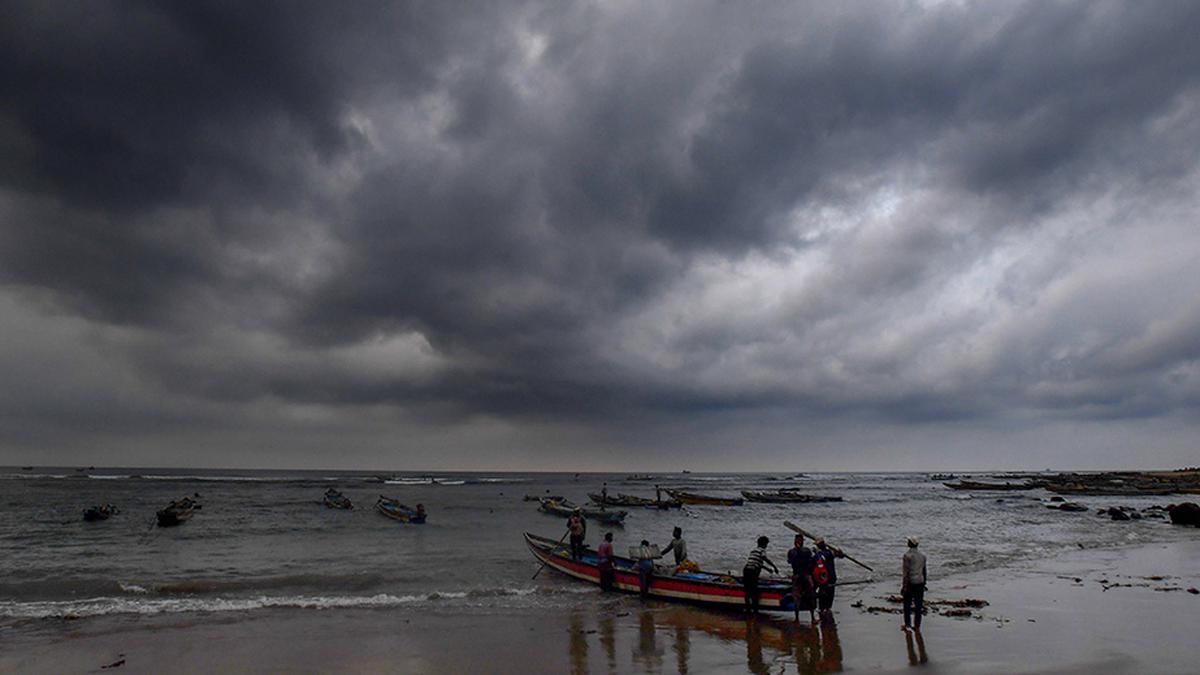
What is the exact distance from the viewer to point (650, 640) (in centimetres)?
1399

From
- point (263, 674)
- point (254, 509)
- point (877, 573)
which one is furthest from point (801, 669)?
point (254, 509)

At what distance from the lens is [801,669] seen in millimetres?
11445

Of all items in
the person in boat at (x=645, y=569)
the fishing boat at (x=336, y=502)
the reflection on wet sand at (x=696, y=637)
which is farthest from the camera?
the fishing boat at (x=336, y=502)

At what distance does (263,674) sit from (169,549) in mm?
25298

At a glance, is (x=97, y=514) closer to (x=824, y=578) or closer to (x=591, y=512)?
(x=591, y=512)

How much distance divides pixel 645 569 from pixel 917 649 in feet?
25.8

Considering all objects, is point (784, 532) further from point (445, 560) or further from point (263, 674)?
point (263, 674)

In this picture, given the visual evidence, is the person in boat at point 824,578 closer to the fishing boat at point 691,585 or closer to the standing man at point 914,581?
the fishing boat at point 691,585

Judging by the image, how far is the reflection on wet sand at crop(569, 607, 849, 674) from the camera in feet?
39.4

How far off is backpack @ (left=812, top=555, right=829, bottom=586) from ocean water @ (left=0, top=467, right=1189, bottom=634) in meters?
7.12

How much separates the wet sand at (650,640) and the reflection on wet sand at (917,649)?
2 centimetres

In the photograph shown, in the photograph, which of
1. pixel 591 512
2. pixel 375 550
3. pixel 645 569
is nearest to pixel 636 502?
pixel 591 512

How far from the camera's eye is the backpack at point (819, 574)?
15234 mm

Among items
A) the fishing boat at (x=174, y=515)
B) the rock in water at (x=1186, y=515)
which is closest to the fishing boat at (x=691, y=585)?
the fishing boat at (x=174, y=515)
